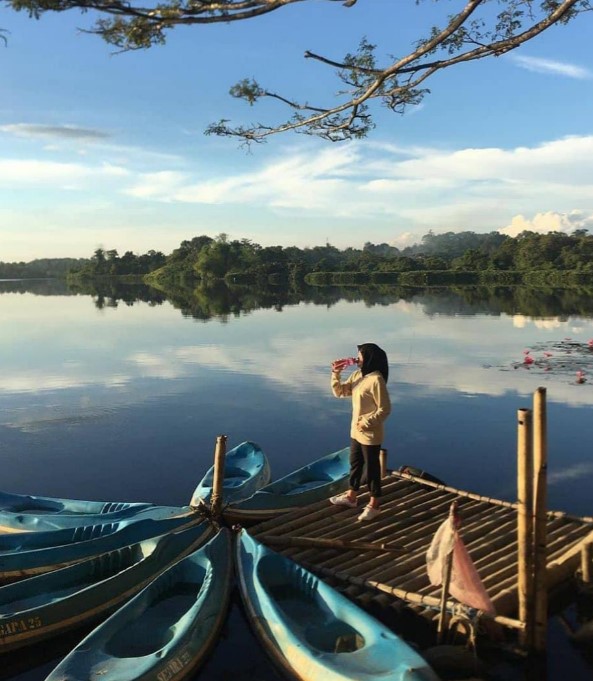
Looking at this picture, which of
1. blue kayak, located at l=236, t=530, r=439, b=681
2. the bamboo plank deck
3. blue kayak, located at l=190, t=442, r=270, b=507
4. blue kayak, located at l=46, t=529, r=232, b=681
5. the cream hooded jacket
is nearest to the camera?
blue kayak, located at l=236, t=530, r=439, b=681

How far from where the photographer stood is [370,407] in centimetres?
775

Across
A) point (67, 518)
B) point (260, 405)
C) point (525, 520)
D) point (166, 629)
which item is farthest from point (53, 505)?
point (260, 405)

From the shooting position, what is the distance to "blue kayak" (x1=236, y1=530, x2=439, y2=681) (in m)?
4.91

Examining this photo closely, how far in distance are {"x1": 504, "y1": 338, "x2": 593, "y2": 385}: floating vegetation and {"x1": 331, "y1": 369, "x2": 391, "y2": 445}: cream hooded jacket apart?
38.8ft

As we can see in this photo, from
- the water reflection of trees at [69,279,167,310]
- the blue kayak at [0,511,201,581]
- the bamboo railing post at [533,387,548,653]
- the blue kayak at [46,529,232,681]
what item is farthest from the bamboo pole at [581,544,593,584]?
the water reflection of trees at [69,279,167,310]

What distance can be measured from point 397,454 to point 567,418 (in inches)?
→ 183

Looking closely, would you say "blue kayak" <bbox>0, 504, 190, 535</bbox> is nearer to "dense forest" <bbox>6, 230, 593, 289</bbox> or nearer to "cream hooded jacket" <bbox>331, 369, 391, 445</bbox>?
"cream hooded jacket" <bbox>331, 369, 391, 445</bbox>

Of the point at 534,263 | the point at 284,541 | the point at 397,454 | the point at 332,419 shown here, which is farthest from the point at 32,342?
the point at 534,263

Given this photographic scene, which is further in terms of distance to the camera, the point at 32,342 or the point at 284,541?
the point at 32,342

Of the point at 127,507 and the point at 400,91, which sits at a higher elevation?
the point at 400,91

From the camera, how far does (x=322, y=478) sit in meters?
9.91

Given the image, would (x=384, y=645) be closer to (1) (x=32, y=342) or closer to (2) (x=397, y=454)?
(2) (x=397, y=454)

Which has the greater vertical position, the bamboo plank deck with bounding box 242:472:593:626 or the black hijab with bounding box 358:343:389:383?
the black hijab with bounding box 358:343:389:383

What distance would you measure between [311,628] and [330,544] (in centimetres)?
149
